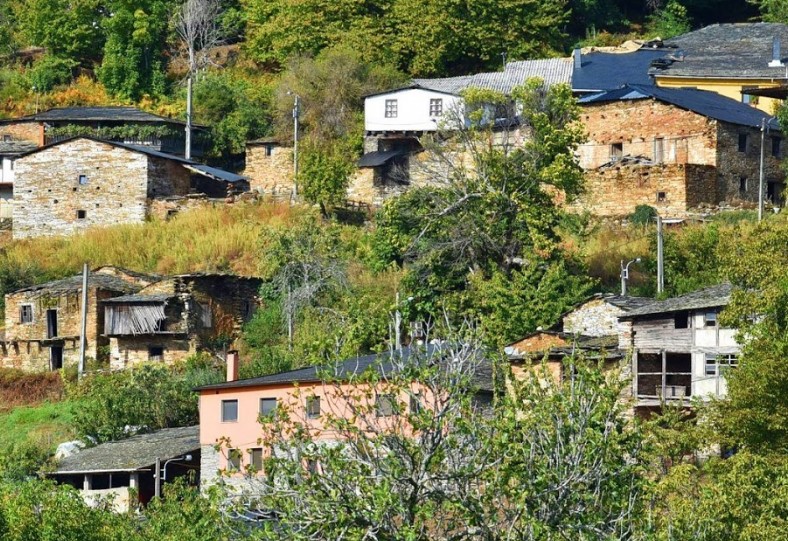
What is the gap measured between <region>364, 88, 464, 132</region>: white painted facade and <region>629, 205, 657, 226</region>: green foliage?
26.8ft

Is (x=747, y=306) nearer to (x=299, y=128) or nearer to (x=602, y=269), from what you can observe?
(x=602, y=269)

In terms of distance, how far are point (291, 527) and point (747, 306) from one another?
12834 millimetres

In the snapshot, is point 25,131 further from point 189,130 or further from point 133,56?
point 133,56

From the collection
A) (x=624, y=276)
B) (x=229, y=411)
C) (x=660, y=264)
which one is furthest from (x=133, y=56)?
(x=229, y=411)

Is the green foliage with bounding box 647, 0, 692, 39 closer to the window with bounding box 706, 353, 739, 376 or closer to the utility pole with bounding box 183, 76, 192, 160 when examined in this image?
the utility pole with bounding box 183, 76, 192, 160

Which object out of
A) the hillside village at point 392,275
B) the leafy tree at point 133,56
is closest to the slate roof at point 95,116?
the hillside village at point 392,275

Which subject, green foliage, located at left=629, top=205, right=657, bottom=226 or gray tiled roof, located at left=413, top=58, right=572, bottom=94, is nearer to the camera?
green foliage, located at left=629, top=205, right=657, bottom=226

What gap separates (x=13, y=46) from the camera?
8262 cm

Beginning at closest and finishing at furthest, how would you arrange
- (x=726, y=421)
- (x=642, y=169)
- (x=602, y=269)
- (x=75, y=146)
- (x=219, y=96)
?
(x=726, y=421) → (x=602, y=269) → (x=642, y=169) → (x=75, y=146) → (x=219, y=96)

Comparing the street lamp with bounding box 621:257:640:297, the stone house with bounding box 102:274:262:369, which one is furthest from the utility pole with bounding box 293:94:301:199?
the street lamp with bounding box 621:257:640:297

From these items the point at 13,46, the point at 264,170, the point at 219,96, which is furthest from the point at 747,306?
the point at 13,46

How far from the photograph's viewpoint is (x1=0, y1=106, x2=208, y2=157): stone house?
6931 cm

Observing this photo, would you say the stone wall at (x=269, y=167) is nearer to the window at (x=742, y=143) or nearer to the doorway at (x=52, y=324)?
the doorway at (x=52, y=324)

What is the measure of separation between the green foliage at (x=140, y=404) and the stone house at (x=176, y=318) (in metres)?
3.14
